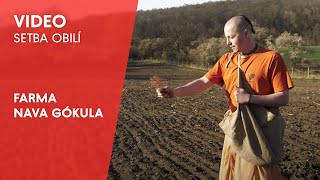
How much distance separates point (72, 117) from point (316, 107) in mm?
6294

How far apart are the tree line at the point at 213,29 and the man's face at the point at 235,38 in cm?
2726

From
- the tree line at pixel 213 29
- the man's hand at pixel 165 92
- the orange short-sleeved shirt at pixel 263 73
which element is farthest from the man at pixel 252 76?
the tree line at pixel 213 29

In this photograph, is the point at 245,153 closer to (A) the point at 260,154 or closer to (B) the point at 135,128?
(A) the point at 260,154

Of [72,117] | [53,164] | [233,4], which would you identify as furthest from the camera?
[233,4]

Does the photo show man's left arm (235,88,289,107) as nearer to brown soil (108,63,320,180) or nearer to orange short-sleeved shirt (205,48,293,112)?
orange short-sleeved shirt (205,48,293,112)

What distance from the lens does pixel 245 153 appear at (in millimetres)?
2889

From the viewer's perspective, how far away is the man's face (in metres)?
2.80

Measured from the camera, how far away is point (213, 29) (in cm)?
4400

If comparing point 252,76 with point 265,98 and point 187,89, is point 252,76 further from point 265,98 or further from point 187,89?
point 187,89

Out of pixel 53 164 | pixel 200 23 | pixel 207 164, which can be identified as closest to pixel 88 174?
pixel 53 164

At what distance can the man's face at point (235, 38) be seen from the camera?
2.80 metres

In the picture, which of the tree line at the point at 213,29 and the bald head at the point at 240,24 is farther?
the tree line at the point at 213,29

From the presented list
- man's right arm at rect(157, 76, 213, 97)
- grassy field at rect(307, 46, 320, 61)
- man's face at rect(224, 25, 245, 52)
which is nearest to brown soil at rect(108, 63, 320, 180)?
man's right arm at rect(157, 76, 213, 97)

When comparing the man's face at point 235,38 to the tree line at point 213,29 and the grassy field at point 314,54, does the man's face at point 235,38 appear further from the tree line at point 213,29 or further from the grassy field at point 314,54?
the grassy field at point 314,54
